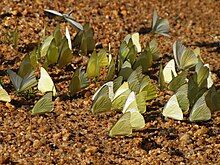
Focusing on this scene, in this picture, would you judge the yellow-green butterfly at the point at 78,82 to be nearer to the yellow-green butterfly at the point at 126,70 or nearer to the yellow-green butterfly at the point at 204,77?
the yellow-green butterfly at the point at 126,70

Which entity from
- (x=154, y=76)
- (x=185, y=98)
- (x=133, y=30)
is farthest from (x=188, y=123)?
(x=133, y=30)

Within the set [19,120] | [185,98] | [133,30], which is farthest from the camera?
[133,30]

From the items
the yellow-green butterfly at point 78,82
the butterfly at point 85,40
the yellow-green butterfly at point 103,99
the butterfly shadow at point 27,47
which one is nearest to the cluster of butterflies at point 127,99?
the yellow-green butterfly at point 103,99

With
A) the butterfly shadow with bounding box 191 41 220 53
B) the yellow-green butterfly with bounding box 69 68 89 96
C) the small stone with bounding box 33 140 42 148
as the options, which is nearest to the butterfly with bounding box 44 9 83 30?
the yellow-green butterfly with bounding box 69 68 89 96

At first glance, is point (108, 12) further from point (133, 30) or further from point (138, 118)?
point (138, 118)

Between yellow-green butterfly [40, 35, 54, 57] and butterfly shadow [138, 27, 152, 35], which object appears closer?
yellow-green butterfly [40, 35, 54, 57]

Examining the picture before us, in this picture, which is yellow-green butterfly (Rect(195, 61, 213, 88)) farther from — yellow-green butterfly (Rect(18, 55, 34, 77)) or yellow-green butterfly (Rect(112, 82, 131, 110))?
yellow-green butterfly (Rect(18, 55, 34, 77))
